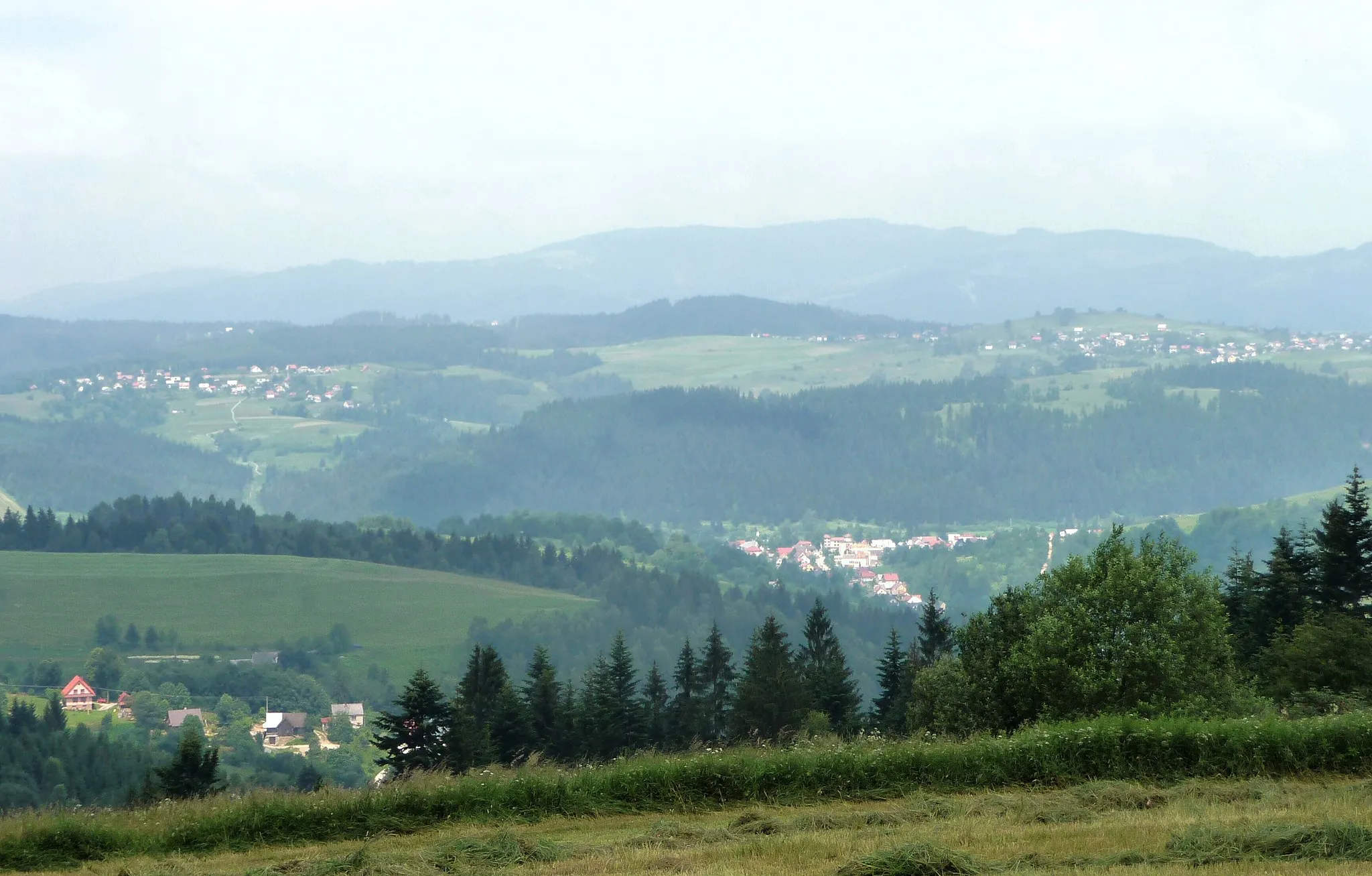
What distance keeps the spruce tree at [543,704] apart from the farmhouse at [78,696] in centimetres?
10732

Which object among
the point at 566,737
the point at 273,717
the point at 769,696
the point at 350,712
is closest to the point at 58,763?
the point at 273,717

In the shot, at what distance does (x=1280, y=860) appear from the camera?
14.5 m

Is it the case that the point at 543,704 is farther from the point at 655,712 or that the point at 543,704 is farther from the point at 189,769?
the point at 189,769

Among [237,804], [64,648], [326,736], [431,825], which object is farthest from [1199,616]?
[64,648]

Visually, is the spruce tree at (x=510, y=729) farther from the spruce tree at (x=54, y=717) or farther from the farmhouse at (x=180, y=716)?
the farmhouse at (x=180, y=716)

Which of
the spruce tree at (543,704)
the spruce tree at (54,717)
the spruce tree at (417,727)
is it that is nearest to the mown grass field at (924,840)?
the spruce tree at (417,727)

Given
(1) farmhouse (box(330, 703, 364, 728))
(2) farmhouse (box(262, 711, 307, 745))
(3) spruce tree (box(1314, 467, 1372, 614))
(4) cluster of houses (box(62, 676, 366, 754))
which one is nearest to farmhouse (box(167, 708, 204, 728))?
(4) cluster of houses (box(62, 676, 366, 754))

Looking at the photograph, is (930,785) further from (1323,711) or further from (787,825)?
(1323,711)

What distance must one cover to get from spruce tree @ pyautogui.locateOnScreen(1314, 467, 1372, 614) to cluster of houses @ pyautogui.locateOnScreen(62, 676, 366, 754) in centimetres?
11291

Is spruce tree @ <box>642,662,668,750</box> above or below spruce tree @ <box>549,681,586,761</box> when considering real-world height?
below

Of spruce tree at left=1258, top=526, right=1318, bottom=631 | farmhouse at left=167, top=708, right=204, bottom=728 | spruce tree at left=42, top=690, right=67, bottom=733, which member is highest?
spruce tree at left=1258, top=526, right=1318, bottom=631

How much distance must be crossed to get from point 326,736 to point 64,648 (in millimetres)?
51594

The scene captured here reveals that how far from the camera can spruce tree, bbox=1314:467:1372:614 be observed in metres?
50.2

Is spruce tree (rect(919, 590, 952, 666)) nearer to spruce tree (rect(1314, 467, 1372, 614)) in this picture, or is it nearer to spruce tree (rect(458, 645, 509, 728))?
spruce tree (rect(458, 645, 509, 728))
